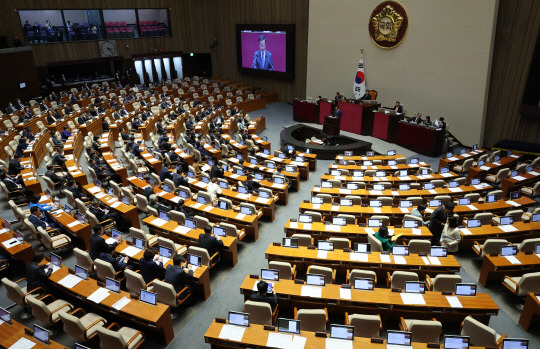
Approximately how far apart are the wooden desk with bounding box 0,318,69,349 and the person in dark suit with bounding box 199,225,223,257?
10.5 ft

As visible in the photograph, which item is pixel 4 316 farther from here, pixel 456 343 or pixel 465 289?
pixel 465 289

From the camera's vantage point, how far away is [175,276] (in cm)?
670

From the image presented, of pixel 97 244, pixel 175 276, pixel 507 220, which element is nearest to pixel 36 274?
pixel 97 244

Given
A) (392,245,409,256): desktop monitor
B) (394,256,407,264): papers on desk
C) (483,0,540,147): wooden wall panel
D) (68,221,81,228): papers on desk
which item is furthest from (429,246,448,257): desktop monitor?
(483,0,540,147): wooden wall panel

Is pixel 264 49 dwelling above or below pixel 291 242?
above

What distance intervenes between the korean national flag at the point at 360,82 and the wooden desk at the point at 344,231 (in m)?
13.2

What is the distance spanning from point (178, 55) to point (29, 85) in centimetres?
1111

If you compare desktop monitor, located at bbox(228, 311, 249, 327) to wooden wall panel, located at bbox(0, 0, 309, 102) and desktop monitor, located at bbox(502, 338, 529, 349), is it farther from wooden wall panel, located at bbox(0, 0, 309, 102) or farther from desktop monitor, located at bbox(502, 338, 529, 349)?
wooden wall panel, located at bbox(0, 0, 309, 102)

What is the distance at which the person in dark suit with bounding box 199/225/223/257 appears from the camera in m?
7.88

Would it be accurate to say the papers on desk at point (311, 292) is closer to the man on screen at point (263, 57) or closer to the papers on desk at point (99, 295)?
the papers on desk at point (99, 295)

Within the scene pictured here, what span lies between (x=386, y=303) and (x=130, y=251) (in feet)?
17.2

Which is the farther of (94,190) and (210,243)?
(94,190)

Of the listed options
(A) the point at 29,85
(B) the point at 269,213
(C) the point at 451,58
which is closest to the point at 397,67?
(C) the point at 451,58

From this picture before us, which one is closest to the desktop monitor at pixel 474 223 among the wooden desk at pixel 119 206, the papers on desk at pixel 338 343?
the papers on desk at pixel 338 343
